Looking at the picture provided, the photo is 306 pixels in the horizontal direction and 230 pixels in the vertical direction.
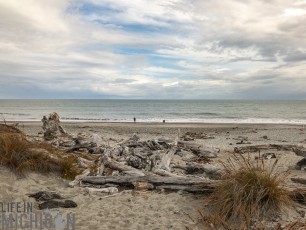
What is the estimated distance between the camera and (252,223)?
216 inches

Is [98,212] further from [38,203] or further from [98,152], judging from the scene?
[98,152]

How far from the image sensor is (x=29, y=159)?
7.76 metres

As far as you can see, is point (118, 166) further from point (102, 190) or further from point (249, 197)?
point (249, 197)

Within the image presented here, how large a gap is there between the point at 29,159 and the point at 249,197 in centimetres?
525

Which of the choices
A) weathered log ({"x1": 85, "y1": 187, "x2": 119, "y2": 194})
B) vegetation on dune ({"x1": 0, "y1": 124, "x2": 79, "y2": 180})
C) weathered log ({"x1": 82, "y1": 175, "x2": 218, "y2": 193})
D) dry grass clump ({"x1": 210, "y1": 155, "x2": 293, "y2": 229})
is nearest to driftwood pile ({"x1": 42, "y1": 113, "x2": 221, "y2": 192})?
weathered log ({"x1": 82, "y1": 175, "x2": 218, "y2": 193})

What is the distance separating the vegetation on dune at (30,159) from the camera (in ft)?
24.7

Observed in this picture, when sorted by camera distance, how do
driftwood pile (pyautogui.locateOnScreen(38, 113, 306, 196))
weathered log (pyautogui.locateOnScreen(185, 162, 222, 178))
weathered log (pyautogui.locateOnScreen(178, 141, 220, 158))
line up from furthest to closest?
1. weathered log (pyautogui.locateOnScreen(178, 141, 220, 158))
2. weathered log (pyautogui.locateOnScreen(185, 162, 222, 178))
3. driftwood pile (pyautogui.locateOnScreen(38, 113, 306, 196))

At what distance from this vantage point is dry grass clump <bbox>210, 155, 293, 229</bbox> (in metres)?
5.66

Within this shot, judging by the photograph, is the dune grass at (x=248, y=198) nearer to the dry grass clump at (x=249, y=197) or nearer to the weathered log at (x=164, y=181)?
the dry grass clump at (x=249, y=197)

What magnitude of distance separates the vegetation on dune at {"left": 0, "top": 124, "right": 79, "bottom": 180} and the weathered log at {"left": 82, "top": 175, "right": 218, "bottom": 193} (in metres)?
0.88

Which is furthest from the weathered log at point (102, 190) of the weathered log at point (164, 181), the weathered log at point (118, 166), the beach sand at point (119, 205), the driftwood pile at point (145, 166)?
the weathered log at point (118, 166)

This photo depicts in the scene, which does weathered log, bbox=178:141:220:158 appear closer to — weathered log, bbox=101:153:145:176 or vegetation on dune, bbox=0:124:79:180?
weathered log, bbox=101:153:145:176

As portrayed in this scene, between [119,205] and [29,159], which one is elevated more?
[29,159]

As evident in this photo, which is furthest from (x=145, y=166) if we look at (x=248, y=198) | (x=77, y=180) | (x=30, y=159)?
(x=248, y=198)
